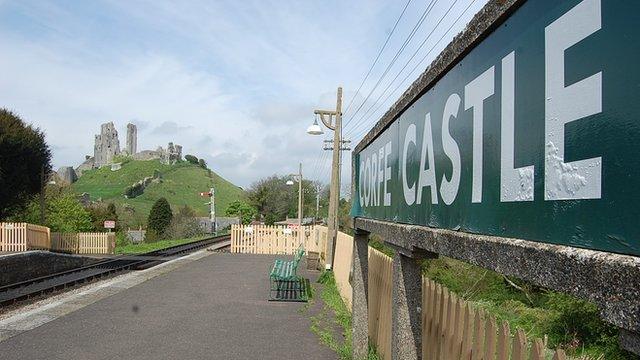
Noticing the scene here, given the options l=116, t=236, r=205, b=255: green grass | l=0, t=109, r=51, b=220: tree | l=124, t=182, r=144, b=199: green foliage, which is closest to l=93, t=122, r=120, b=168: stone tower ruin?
l=124, t=182, r=144, b=199: green foliage

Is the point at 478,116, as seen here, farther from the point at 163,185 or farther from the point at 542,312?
the point at 163,185

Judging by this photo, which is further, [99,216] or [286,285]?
[99,216]

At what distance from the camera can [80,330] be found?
9.12 meters

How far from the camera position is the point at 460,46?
221 cm

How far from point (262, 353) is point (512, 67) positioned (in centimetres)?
684

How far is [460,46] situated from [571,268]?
113 centimetres

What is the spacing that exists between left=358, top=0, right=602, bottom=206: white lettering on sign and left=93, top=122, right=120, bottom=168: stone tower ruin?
583 ft

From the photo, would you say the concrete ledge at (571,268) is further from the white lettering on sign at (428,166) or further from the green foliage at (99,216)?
the green foliage at (99,216)

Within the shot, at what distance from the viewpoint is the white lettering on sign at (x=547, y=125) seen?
4.17ft

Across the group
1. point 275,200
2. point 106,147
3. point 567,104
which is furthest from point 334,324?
point 106,147

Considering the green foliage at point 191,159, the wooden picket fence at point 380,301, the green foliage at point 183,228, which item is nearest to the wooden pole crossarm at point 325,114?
the wooden picket fence at point 380,301

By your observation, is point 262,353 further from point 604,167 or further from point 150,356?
point 604,167

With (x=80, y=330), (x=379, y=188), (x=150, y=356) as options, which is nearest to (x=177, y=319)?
(x=80, y=330)

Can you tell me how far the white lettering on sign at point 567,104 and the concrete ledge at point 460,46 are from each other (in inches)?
12.0
